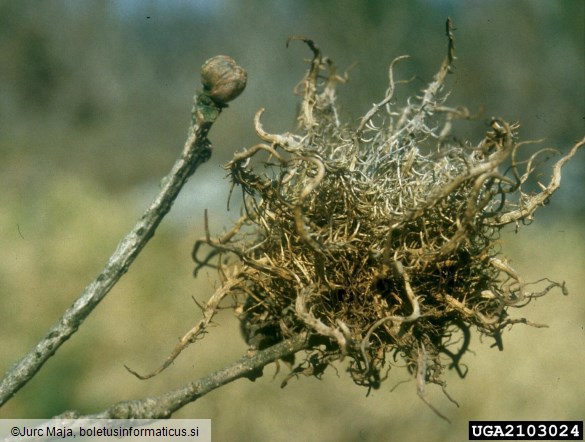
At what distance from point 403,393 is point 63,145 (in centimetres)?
327

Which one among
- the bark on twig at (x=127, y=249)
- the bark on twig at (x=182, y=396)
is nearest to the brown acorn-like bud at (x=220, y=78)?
the bark on twig at (x=127, y=249)

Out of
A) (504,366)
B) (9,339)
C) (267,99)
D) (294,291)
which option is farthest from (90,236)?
(294,291)

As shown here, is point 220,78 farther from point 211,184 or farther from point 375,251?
point 211,184

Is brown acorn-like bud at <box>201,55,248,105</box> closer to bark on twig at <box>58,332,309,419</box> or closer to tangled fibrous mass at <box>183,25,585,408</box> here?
tangled fibrous mass at <box>183,25,585,408</box>

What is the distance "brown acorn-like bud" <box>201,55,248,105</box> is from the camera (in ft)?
2.44

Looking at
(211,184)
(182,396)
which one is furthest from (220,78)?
(211,184)

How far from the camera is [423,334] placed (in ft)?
2.71

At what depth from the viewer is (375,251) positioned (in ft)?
2.60

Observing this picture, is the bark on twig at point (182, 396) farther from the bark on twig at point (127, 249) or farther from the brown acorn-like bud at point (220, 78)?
the brown acorn-like bud at point (220, 78)

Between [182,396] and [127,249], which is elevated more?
[127,249]

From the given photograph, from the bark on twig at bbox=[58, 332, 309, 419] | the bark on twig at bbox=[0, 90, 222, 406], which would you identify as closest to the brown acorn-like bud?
the bark on twig at bbox=[0, 90, 222, 406]

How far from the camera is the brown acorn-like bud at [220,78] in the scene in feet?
2.44

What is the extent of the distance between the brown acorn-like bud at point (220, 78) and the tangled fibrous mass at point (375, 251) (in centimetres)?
7

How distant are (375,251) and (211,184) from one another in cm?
198
